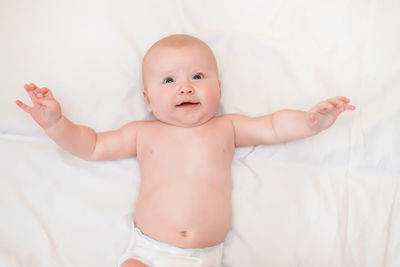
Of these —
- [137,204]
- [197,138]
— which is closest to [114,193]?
[137,204]

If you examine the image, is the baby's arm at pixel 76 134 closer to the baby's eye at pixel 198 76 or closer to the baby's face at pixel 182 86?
the baby's face at pixel 182 86

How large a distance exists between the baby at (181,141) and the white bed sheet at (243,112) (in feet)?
0.26

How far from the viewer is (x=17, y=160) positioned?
1.49 meters

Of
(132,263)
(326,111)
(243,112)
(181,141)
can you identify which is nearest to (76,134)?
(181,141)

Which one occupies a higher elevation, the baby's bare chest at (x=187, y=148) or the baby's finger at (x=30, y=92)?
the baby's finger at (x=30, y=92)

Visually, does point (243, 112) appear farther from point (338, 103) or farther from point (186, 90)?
point (338, 103)

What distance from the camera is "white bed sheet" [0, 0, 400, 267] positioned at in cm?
139

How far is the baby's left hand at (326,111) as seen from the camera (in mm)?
1296

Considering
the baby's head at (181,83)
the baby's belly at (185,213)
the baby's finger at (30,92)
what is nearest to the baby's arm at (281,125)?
the baby's head at (181,83)

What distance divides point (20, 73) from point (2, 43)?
13 centimetres

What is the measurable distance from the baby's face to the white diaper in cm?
41

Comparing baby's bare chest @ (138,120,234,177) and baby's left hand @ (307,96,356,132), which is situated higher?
baby's left hand @ (307,96,356,132)

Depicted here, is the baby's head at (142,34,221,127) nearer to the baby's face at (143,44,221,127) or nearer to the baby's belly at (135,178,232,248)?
the baby's face at (143,44,221,127)

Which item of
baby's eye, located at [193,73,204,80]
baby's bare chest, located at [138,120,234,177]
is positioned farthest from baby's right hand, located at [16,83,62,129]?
baby's eye, located at [193,73,204,80]
